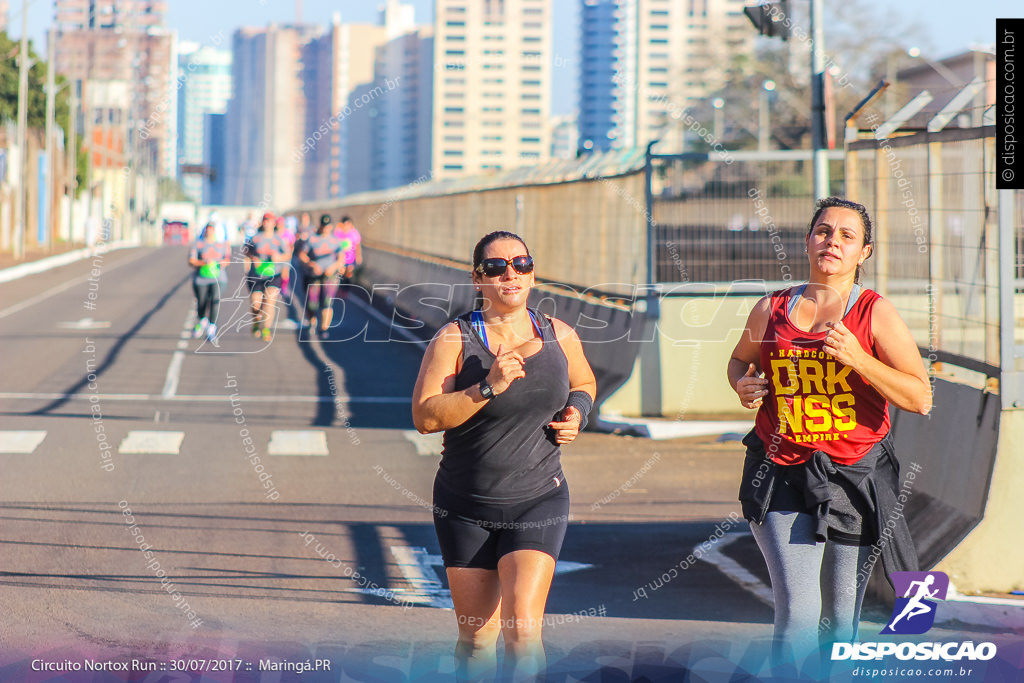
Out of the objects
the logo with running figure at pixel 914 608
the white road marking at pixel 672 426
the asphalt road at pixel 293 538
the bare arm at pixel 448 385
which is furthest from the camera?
the white road marking at pixel 672 426

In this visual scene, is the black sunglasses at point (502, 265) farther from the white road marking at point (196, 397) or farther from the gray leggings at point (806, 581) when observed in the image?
the white road marking at point (196, 397)

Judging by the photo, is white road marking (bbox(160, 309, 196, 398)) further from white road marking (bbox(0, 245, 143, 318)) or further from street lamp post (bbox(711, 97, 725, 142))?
street lamp post (bbox(711, 97, 725, 142))

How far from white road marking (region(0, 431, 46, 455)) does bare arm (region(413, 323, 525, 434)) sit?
27.9 feet

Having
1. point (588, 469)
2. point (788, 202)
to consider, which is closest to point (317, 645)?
point (588, 469)

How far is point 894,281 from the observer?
35.3 feet

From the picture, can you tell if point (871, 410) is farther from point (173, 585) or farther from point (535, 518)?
point (173, 585)

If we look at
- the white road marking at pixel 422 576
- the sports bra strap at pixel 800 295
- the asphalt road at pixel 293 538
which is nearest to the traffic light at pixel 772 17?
the asphalt road at pixel 293 538

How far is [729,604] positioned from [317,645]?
2.29 meters

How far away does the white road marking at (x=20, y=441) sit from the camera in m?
12.6

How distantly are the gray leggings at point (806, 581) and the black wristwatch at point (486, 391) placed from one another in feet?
3.68

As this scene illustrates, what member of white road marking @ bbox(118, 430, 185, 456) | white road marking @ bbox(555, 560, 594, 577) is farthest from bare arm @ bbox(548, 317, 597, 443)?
white road marking @ bbox(118, 430, 185, 456)

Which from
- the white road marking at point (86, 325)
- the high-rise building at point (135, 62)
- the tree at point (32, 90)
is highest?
the high-rise building at point (135, 62)

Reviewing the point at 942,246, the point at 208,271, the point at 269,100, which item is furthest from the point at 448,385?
the point at 269,100

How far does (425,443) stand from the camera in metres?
13.6
